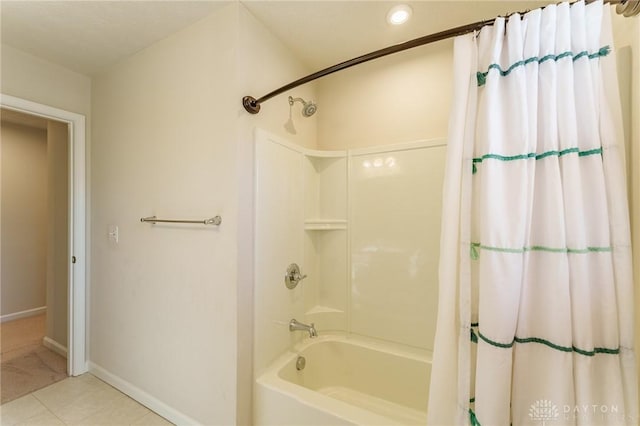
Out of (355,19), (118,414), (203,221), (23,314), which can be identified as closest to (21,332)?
(23,314)

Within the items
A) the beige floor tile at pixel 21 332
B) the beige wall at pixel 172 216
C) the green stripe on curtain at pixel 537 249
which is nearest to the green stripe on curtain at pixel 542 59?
the green stripe on curtain at pixel 537 249

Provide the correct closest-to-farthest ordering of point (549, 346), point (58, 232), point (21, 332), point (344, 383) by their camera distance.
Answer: point (549, 346) → point (344, 383) → point (58, 232) → point (21, 332)

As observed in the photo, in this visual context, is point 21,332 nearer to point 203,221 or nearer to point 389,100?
point 203,221

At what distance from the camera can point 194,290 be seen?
148 cm

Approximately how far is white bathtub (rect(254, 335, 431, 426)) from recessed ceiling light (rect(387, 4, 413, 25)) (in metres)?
2.09

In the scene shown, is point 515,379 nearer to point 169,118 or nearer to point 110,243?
point 169,118

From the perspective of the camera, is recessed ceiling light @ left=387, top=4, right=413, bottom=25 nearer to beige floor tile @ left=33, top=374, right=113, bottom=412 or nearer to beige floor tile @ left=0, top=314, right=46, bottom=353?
beige floor tile @ left=33, top=374, right=113, bottom=412

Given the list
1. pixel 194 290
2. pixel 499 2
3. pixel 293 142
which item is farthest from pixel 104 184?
pixel 499 2

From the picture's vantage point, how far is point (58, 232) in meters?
2.40

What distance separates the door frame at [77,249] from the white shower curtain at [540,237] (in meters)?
2.66

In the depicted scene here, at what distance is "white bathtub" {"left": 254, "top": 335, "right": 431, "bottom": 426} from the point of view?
1.29 m

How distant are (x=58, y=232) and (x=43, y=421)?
1.60 meters

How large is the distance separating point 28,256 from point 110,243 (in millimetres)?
2632

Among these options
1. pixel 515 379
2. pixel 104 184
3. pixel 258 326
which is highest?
pixel 104 184
